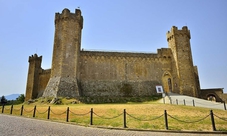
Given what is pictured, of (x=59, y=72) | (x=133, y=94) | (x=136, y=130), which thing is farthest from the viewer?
(x=133, y=94)

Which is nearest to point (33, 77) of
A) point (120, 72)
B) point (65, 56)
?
point (65, 56)

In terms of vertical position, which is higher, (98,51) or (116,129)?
(98,51)

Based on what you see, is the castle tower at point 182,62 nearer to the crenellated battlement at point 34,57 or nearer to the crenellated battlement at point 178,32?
the crenellated battlement at point 178,32

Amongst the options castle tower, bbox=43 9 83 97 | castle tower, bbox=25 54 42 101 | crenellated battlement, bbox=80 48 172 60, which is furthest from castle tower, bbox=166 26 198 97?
castle tower, bbox=25 54 42 101

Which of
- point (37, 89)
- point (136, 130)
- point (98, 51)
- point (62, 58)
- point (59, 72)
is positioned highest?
point (98, 51)

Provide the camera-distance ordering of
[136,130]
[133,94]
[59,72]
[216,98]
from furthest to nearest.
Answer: [216,98]
[133,94]
[59,72]
[136,130]

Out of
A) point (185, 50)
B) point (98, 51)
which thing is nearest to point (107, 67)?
point (98, 51)

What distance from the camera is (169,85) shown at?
2772cm

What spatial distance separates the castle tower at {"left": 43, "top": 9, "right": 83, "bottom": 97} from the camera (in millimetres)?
21634

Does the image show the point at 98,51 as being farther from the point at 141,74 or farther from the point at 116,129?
the point at 116,129

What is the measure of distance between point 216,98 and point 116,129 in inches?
1091

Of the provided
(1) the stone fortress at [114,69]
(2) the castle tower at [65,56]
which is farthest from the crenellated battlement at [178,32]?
(2) the castle tower at [65,56]

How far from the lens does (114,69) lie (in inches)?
1078

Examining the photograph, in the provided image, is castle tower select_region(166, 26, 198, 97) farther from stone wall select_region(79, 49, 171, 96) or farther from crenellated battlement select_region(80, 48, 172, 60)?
stone wall select_region(79, 49, 171, 96)
